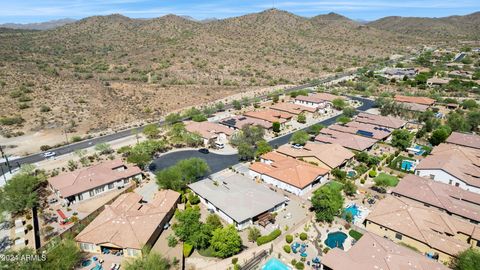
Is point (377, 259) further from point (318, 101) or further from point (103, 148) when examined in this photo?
point (318, 101)

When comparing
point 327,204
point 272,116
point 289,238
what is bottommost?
point 289,238

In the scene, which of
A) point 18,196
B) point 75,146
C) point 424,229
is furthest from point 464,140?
point 75,146

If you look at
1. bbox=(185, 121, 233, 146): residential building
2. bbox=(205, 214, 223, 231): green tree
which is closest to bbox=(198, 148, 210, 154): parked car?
bbox=(185, 121, 233, 146): residential building

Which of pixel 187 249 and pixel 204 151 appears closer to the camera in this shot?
pixel 187 249

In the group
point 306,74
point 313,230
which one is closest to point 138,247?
point 313,230

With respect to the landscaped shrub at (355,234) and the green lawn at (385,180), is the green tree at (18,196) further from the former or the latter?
the green lawn at (385,180)

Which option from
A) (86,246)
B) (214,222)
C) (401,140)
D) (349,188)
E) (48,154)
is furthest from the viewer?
(48,154)
